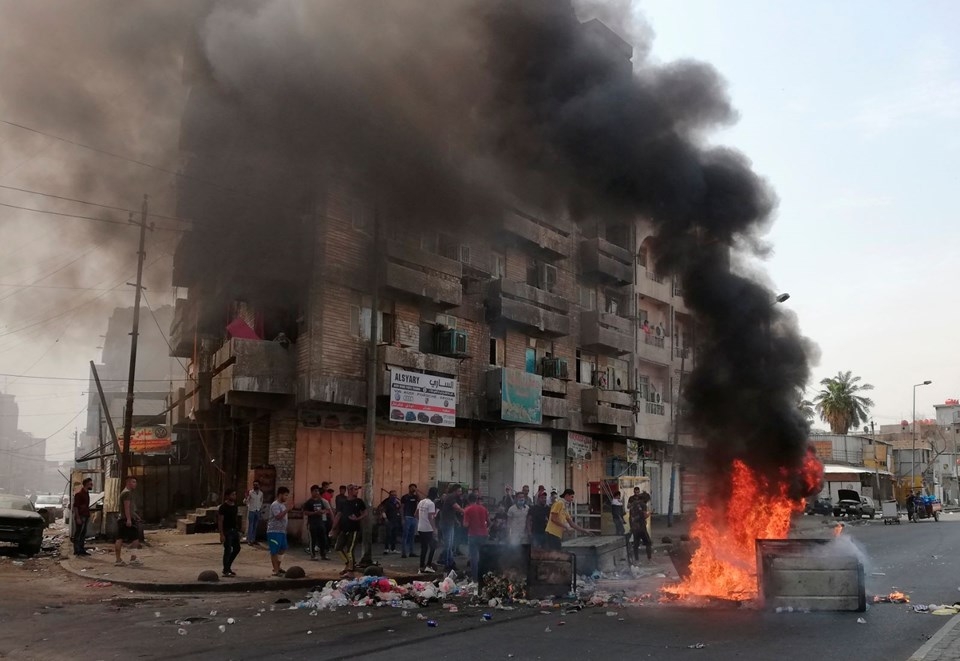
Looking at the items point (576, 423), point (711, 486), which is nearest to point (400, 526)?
point (711, 486)

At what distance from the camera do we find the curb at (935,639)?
6.58 metres

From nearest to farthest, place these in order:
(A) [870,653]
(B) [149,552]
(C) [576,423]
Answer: (A) [870,653] < (B) [149,552] < (C) [576,423]

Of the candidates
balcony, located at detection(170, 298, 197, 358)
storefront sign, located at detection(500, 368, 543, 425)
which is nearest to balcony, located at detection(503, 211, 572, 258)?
storefront sign, located at detection(500, 368, 543, 425)

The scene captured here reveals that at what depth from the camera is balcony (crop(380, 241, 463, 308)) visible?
21484 millimetres

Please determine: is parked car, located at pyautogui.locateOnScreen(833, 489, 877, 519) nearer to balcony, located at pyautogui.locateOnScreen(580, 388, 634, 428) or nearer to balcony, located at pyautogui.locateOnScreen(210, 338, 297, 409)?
balcony, located at pyautogui.locateOnScreen(580, 388, 634, 428)

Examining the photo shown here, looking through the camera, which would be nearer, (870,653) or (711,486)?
(870,653)

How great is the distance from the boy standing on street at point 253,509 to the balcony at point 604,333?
1502cm

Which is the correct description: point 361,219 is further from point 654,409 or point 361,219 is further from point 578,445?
point 654,409

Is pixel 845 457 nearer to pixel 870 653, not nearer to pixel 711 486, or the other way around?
pixel 711 486

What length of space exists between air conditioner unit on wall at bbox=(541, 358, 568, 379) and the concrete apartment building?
0.13 ft

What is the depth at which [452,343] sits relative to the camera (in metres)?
22.9

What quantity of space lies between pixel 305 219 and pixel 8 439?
11805cm

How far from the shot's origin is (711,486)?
1319 centimetres

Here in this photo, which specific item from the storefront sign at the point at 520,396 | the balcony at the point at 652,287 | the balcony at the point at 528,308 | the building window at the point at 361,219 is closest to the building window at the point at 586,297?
the balcony at the point at 528,308
